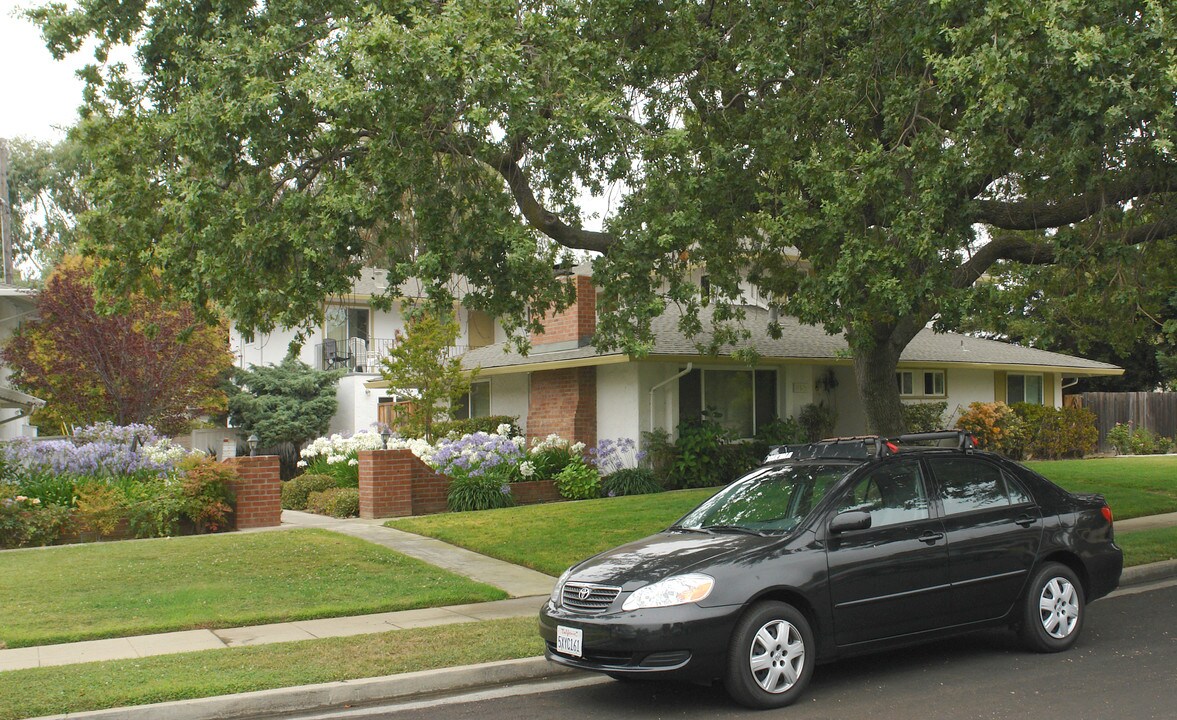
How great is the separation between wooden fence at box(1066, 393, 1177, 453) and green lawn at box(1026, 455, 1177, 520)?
20.2 feet

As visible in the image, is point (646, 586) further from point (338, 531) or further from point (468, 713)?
point (338, 531)

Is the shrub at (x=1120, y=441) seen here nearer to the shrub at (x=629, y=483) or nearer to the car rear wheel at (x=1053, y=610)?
the shrub at (x=629, y=483)

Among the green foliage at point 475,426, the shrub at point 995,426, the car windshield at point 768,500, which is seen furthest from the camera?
the shrub at point 995,426

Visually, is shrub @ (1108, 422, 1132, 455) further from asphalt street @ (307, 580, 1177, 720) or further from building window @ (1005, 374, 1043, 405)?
asphalt street @ (307, 580, 1177, 720)

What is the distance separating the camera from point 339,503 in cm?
1778

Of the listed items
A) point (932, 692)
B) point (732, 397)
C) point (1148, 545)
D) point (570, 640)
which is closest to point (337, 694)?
point (570, 640)

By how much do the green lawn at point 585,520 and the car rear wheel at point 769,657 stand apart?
17.4 feet

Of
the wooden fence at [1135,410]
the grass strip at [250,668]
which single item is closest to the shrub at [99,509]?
the grass strip at [250,668]

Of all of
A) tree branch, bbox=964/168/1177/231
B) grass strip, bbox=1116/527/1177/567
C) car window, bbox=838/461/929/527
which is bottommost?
grass strip, bbox=1116/527/1177/567

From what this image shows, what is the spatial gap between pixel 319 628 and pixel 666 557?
3768mm

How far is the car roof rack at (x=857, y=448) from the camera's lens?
24.3ft

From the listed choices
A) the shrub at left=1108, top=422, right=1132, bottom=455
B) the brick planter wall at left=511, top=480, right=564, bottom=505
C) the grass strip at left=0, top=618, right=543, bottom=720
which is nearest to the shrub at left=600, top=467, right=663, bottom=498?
the brick planter wall at left=511, top=480, right=564, bottom=505

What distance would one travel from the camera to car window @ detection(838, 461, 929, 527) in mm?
7102

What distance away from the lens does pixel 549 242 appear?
14.2 metres
